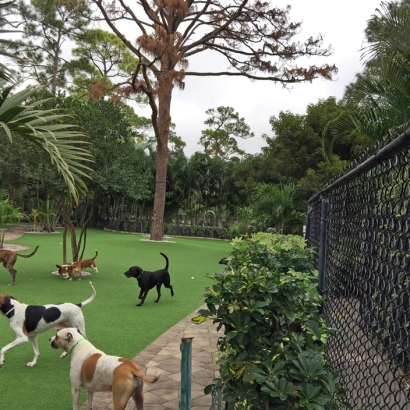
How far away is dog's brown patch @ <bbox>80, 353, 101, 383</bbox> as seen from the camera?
3.11 meters

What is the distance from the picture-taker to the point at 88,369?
3.13 m

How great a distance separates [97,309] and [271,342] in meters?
5.38

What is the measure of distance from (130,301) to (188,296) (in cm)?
127

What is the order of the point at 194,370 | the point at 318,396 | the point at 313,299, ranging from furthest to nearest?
the point at 194,370
the point at 313,299
the point at 318,396

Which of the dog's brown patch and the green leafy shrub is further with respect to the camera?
the dog's brown patch

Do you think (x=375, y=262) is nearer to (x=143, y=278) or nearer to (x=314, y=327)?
(x=314, y=327)

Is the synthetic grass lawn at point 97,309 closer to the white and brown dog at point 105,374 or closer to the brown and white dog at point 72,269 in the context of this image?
the brown and white dog at point 72,269

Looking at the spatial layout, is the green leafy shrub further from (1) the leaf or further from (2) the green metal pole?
(2) the green metal pole

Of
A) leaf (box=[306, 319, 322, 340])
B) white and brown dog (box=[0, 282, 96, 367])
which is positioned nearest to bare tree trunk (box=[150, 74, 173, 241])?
white and brown dog (box=[0, 282, 96, 367])

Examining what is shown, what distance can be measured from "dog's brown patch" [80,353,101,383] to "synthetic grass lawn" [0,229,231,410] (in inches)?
21.5

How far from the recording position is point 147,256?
14773 millimetres

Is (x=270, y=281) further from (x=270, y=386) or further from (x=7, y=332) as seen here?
(x=7, y=332)


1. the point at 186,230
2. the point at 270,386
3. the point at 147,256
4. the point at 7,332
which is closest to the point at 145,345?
the point at 7,332

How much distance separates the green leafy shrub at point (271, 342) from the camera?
174cm
